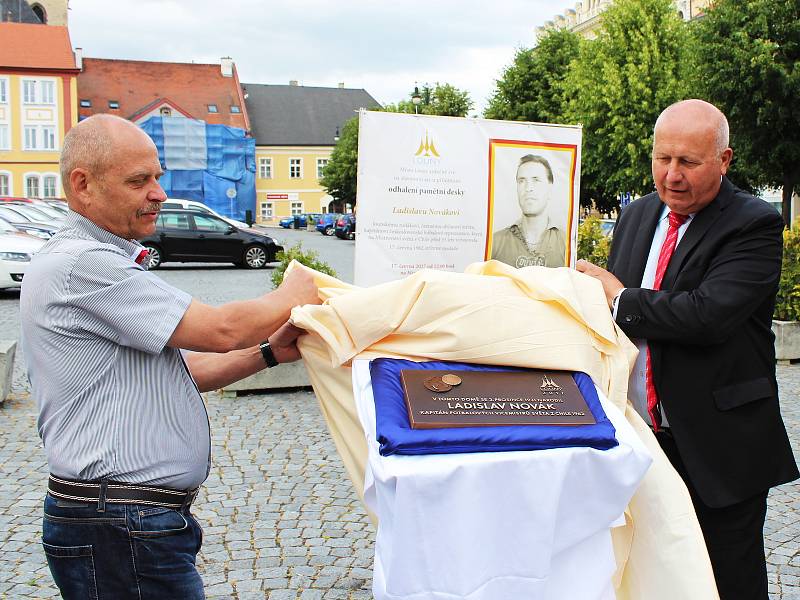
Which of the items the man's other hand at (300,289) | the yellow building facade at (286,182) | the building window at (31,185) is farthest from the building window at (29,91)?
the man's other hand at (300,289)

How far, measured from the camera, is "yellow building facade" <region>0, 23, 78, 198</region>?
196ft

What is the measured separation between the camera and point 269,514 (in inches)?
203

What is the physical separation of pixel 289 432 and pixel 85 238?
Result: 4.83m

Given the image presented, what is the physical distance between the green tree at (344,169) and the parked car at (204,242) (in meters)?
41.7

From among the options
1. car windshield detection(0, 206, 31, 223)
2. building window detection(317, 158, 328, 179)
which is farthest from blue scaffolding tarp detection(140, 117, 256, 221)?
car windshield detection(0, 206, 31, 223)

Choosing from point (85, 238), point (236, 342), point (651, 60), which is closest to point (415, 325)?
point (236, 342)

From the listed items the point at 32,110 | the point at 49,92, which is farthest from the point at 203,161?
the point at 32,110

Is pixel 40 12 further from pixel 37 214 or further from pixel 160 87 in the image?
pixel 37 214

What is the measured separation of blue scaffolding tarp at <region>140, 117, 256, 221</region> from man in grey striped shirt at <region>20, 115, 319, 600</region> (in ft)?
194

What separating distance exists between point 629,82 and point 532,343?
1179 inches

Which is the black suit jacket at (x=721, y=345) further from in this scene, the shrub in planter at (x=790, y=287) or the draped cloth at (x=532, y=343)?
the shrub in planter at (x=790, y=287)

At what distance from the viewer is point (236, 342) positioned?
2.39 meters

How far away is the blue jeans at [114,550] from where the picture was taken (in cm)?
227

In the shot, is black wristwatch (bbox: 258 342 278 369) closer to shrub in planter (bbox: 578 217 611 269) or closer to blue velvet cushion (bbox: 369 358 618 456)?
blue velvet cushion (bbox: 369 358 618 456)
